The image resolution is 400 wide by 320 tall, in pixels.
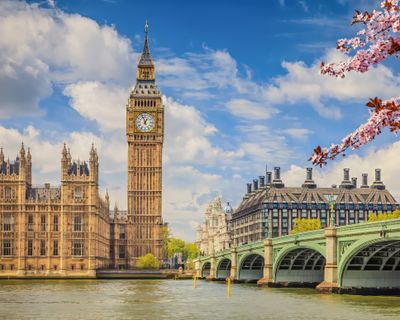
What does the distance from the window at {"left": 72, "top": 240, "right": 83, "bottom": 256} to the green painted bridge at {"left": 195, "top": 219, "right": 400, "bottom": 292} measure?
198 feet

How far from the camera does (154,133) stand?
7028 inches

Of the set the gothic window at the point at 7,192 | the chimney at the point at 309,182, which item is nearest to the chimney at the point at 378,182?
the chimney at the point at 309,182

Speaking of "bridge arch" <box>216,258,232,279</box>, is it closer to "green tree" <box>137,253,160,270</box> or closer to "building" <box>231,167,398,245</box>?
"green tree" <box>137,253,160,270</box>

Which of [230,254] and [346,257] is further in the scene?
[230,254]

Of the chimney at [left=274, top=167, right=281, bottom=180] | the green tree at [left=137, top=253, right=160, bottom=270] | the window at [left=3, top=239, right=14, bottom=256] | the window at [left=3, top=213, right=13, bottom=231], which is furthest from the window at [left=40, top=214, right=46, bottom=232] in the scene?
the chimney at [left=274, top=167, right=281, bottom=180]

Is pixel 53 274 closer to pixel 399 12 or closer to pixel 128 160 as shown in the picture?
pixel 128 160

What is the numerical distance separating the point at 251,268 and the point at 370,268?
158 feet

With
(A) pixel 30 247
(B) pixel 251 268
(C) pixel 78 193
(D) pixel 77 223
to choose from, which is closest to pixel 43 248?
(A) pixel 30 247

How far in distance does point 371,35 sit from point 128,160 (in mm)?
166302

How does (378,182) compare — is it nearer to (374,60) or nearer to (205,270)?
(205,270)

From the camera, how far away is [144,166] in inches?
6969

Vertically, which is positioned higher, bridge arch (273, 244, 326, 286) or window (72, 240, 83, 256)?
window (72, 240, 83, 256)

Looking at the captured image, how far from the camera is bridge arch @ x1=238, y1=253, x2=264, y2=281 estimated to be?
113 meters

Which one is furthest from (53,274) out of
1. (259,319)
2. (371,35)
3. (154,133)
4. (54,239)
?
(371,35)
